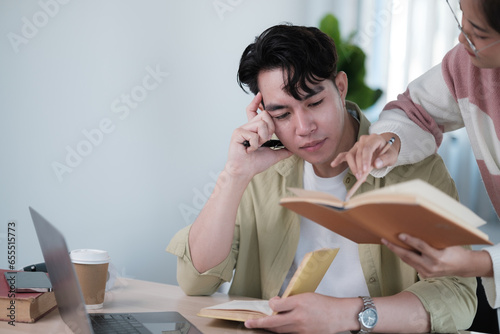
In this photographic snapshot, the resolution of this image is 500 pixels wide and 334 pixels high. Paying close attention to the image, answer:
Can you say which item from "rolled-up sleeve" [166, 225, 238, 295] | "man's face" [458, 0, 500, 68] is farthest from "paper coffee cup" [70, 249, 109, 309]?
"man's face" [458, 0, 500, 68]

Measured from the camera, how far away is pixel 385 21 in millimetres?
3215

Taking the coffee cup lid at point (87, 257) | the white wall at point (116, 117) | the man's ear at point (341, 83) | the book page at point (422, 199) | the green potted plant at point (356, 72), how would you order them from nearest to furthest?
the book page at point (422, 199) → the coffee cup lid at point (87, 257) → the man's ear at point (341, 83) → the white wall at point (116, 117) → the green potted plant at point (356, 72)

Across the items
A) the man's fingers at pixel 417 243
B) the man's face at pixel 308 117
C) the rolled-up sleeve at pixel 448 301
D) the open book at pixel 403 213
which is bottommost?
the rolled-up sleeve at pixel 448 301

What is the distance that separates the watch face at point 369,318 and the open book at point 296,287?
0.12m

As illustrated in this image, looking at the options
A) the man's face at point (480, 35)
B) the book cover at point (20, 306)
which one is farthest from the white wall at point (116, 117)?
the man's face at point (480, 35)

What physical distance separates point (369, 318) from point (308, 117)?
55 centimetres

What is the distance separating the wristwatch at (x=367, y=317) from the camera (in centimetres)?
110

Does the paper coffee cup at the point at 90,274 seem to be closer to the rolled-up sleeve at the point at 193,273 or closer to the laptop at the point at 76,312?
the laptop at the point at 76,312

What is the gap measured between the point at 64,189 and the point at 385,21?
6.78 feet

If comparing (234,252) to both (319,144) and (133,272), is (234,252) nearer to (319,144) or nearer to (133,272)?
(319,144)

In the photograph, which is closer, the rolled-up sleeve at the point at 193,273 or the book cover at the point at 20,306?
the book cover at the point at 20,306

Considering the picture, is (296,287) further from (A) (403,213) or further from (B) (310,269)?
(A) (403,213)

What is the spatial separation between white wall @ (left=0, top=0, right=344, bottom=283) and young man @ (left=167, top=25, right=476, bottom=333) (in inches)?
36.5

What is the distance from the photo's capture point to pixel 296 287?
110cm
